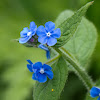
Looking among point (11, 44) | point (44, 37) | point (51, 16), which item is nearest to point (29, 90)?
point (11, 44)

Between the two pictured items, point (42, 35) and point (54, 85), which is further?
point (54, 85)

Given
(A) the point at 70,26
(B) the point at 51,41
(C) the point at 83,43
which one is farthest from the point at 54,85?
(C) the point at 83,43

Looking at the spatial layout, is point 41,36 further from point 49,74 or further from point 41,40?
point 49,74

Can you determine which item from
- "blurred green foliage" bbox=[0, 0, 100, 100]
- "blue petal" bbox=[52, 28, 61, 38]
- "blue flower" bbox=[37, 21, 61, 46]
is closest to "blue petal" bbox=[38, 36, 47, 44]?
"blue flower" bbox=[37, 21, 61, 46]

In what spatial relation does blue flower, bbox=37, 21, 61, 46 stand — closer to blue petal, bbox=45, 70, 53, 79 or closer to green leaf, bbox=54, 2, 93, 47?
green leaf, bbox=54, 2, 93, 47

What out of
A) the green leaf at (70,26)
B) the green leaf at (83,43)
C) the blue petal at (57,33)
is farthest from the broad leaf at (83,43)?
the blue petal at (57,33)

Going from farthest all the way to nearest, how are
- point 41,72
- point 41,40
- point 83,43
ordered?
point 83,43
point 41,72
point 41,40

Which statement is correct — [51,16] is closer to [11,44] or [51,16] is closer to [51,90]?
[11,44]
